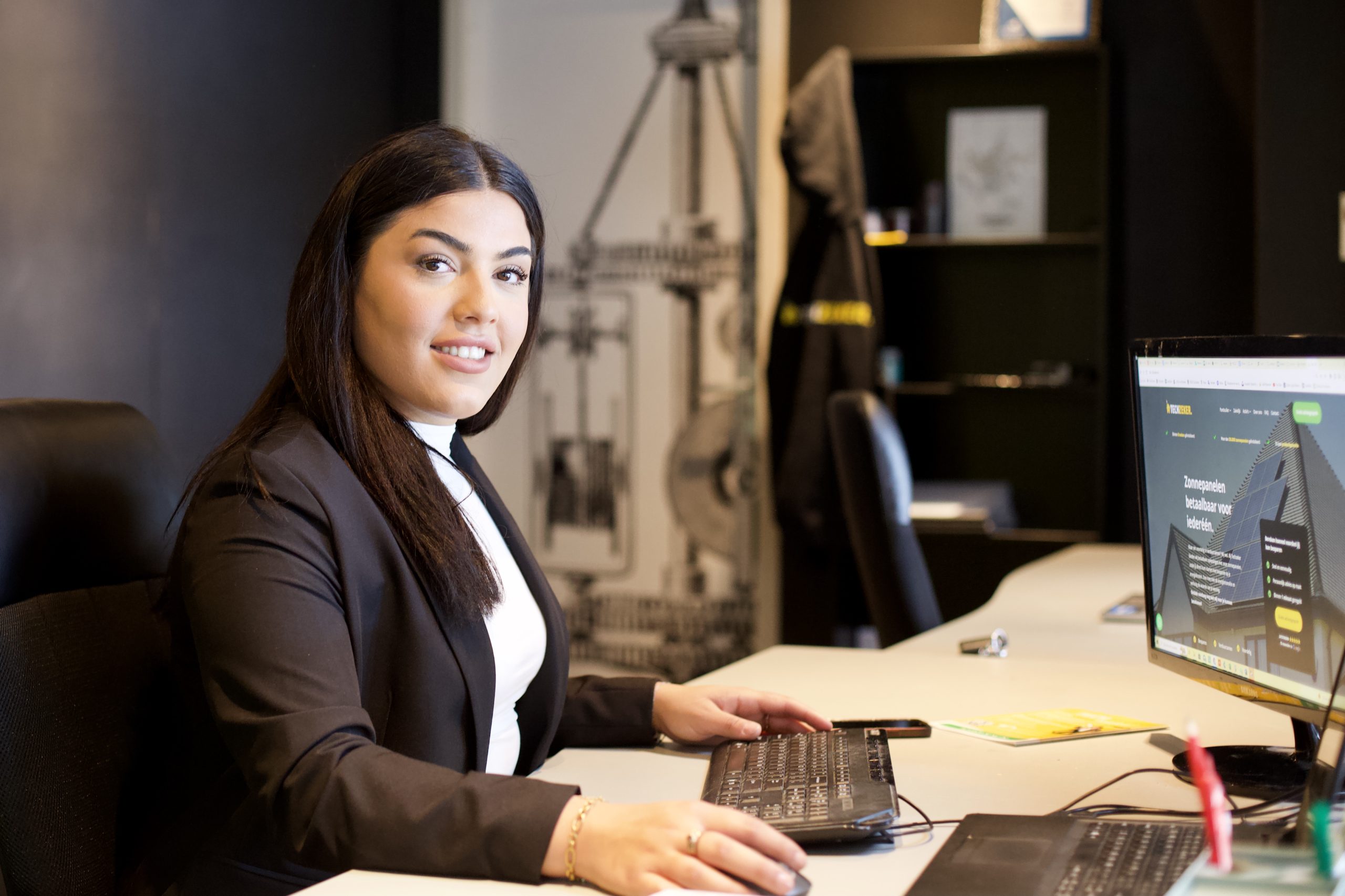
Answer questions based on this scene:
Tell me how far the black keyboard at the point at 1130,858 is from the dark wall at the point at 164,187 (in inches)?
98.3

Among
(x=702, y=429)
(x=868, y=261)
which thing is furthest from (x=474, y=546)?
(x=702, y=429)

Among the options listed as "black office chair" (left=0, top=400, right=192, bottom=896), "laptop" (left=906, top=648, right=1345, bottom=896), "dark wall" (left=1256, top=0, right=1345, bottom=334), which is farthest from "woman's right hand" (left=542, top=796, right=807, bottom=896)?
"dark wall" (left=1256, top=0, right=1345, bottom=334)

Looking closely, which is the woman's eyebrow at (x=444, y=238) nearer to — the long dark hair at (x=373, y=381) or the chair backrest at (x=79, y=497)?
the long dark hair at (x=373, y=381)

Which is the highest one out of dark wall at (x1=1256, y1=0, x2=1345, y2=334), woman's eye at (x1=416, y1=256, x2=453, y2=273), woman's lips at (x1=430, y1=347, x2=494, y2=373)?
dark wall at (x1=1256, y1=0, x2=1345, y2=334)

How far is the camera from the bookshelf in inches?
178

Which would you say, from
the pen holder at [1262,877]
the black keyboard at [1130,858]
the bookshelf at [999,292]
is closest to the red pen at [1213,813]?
the pen holder at [1262,877]

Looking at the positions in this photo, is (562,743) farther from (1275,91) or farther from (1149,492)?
(1275,91)

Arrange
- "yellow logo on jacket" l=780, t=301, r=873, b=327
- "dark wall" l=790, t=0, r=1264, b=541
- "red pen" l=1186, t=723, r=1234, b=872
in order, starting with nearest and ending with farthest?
"red pen" l=1186, t=723, r=1234, b=872, "yellow logo on jacket" l=780, t=301, r=873, b=327, "dark wall" l=790, t=0, r=1264, b=541

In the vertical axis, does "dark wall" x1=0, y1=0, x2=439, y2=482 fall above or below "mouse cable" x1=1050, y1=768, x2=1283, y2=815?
above

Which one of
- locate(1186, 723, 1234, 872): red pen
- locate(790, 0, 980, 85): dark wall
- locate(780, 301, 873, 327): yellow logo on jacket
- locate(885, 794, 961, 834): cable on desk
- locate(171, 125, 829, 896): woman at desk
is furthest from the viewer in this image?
locate(790, 0, 980, 85): dark wall

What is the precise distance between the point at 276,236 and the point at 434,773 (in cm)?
308

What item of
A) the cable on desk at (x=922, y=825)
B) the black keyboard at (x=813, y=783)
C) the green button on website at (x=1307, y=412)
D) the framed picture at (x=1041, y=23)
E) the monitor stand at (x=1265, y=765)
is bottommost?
the cable on desk at (x=922, y=825)

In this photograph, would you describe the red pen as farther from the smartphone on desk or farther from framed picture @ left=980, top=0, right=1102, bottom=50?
framed picture @ left=980, top=0, right=1102, bottom=50

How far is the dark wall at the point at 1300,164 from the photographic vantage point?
3713 millimetres
